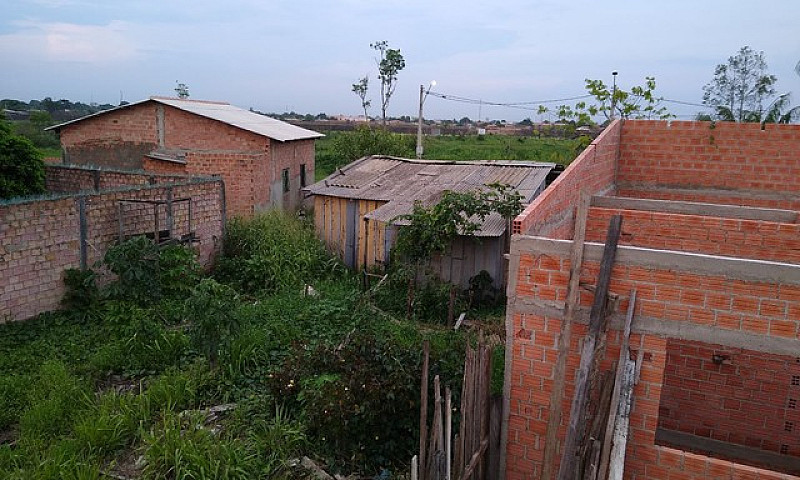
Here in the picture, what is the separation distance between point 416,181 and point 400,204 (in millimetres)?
1677

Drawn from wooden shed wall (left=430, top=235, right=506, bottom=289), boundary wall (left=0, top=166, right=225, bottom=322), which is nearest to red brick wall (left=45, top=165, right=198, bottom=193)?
boundary wall (left=0, top=166, right=225, bottom=322)

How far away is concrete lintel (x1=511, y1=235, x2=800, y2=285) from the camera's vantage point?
4148mm

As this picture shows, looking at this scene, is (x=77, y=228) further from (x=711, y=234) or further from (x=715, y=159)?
(x=715, y=159)

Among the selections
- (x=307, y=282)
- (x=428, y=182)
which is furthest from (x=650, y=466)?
(x=428, y=182)

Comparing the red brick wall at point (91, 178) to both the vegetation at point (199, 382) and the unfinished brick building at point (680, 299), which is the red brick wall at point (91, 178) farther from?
the unfinished brick building at point (680, 299)

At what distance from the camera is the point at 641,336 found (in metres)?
4.49

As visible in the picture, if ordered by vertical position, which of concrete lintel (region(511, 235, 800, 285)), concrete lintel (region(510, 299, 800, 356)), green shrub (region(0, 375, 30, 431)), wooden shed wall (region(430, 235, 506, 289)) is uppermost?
concrete lintel (region(511, 235, 800, 285))

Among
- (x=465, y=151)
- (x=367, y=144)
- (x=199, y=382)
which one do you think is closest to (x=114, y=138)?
(x=367, y=144)

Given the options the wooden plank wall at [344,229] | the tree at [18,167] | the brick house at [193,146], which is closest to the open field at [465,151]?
the brick house at [193,146]

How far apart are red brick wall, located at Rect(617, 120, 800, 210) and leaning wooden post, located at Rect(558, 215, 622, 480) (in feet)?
16.1

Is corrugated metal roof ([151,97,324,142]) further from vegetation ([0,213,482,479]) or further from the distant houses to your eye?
vegetation ([0,213,482,479])

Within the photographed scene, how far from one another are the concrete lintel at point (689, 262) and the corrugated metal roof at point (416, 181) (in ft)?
18.7

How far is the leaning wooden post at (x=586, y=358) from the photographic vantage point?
3.97 meters

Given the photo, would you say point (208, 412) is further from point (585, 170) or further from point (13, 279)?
point (585, 170)
